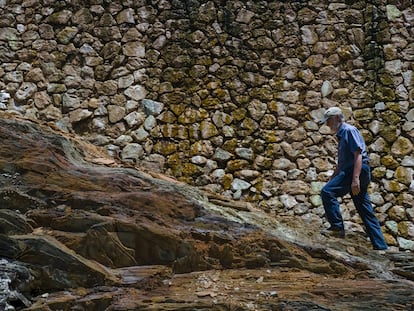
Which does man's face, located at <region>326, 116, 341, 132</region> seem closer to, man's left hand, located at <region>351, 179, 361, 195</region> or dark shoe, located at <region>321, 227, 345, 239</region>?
man's left hand, located at <region>351, 179, 361, 195</region>

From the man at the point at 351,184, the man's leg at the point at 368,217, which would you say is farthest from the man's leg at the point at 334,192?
the man's leg at the point at 368,217

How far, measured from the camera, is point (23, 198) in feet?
10.4

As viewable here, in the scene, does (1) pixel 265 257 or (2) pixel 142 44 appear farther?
(2) pixel 142 44

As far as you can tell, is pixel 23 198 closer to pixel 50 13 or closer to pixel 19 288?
pixel 19 288

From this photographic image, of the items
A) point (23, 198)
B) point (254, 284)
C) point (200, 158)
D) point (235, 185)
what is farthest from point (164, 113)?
point (254, 284)

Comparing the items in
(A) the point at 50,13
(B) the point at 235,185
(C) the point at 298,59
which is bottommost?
(B) the point at 235,185

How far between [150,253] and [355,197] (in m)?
1.96

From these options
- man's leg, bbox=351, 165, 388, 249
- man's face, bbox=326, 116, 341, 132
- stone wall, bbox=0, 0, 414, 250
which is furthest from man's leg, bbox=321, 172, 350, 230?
stone wall, bbox=0, 0, 414, 250

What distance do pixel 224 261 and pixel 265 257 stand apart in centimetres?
22

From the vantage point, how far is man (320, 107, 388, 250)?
13.5 feet

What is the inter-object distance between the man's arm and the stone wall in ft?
6.29

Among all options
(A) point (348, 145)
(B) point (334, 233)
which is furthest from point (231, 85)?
(B) point (334, 233)

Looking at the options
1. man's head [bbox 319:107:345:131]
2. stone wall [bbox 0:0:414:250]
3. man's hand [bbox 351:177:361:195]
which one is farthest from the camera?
stone wall [bbox 0:0:414:250]

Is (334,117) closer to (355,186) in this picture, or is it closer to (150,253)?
(355,186)
